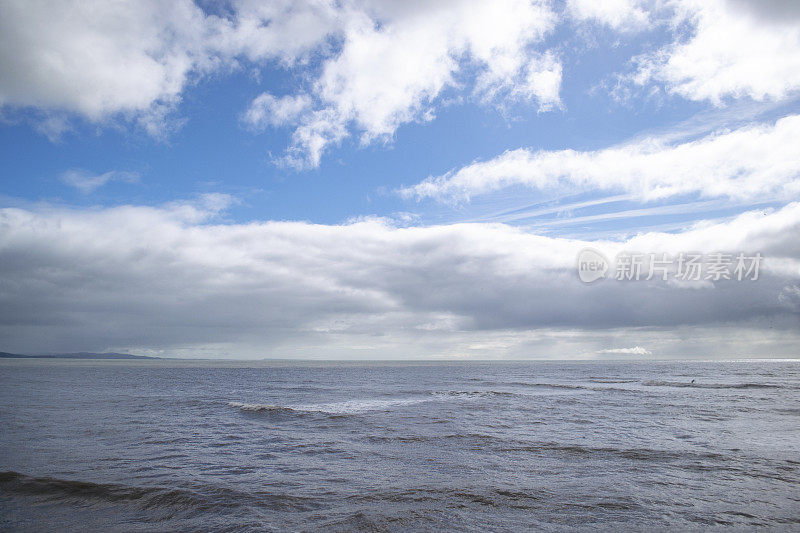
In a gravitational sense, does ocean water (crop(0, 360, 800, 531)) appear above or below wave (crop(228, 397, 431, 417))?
above

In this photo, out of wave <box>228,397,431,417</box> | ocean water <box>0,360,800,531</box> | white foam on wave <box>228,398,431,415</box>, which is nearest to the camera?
ocean water <box>0,360,800,531</box>

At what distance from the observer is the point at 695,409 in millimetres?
32781

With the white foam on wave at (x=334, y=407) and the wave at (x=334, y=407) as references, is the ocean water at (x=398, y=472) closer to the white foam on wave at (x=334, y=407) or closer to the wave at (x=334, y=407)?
the wave at (x=334, y=407)

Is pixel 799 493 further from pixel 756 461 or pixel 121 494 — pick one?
pixel 121 494

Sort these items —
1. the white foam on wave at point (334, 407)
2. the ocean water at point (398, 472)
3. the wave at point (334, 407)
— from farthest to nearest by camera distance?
1. the white foam on wave at point (334, 407)
2. the wave at point (334, 407)
3. the ocean water at point (398, 472)

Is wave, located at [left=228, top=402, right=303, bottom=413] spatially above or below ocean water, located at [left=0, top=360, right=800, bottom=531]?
below

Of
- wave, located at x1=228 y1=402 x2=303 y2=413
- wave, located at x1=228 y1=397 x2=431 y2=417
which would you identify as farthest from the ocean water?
wave, located at x1=228 y1=402 x2=303 y2=413

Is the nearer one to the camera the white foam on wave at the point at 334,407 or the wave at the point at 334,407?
the wave at the point at 334,407

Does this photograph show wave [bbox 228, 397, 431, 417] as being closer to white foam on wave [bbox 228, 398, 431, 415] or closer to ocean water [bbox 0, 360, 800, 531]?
white foam on wave [bbox 228, 398, 431, 415]

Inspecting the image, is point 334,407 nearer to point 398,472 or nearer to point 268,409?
point 268,409

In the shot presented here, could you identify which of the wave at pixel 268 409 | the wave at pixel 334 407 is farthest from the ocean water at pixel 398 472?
the wave at pixel 268 409

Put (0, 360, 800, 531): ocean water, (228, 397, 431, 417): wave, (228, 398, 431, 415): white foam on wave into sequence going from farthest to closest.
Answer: (228, 398, 431, 415): white foam on wave < (228, 397, 431, 417): wave < (0, 360, 800, 531): ocean water

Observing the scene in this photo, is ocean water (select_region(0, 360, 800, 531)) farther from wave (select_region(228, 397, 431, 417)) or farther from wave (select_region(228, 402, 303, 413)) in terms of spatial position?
wave (select_region(228, 402, 303, 413))

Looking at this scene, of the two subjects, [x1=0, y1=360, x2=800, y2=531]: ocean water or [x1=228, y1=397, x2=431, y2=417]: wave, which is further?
[x1=228, y1=397, x2=431, y2=417]: wave
